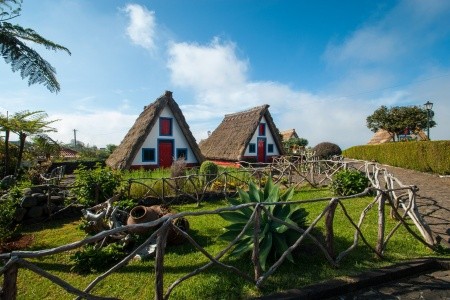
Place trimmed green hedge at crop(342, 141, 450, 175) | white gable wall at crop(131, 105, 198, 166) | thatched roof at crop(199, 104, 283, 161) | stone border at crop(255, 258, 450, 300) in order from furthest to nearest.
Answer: thatched roof at crop(199, 104, 283, 161)
white gable wall at crop(131, 105, 198, 166)
trimmed green hedge at crop(342, 141, 450, 175)
stone border at crop(255, 258, 450, 300)

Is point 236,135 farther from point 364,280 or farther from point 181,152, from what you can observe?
point 364,280

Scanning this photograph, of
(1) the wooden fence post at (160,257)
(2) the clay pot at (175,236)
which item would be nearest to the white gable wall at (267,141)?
(2) the clay pot at (175,236)

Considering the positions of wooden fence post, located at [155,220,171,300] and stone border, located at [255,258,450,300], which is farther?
stone border, located at [255,258,450,300]

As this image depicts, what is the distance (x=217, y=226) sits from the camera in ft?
19.2

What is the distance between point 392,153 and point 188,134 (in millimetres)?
14217

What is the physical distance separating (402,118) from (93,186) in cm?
3095

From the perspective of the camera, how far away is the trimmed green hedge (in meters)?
12.6

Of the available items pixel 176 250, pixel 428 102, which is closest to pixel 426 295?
pixel 176 250

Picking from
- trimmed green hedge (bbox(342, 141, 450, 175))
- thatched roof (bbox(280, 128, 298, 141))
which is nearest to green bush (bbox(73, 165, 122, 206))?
trimmed green hedge (bbox(342, 141, 450, 175))

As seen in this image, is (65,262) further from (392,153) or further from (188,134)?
(392,153)

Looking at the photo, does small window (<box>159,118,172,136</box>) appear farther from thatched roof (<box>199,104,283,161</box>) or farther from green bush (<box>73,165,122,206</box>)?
green bush (<box>73,165,122,206</box>)

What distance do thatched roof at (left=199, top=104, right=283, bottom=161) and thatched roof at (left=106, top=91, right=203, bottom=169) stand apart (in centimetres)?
373

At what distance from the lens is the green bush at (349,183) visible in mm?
7996

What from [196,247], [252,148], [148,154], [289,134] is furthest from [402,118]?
[196,247]
